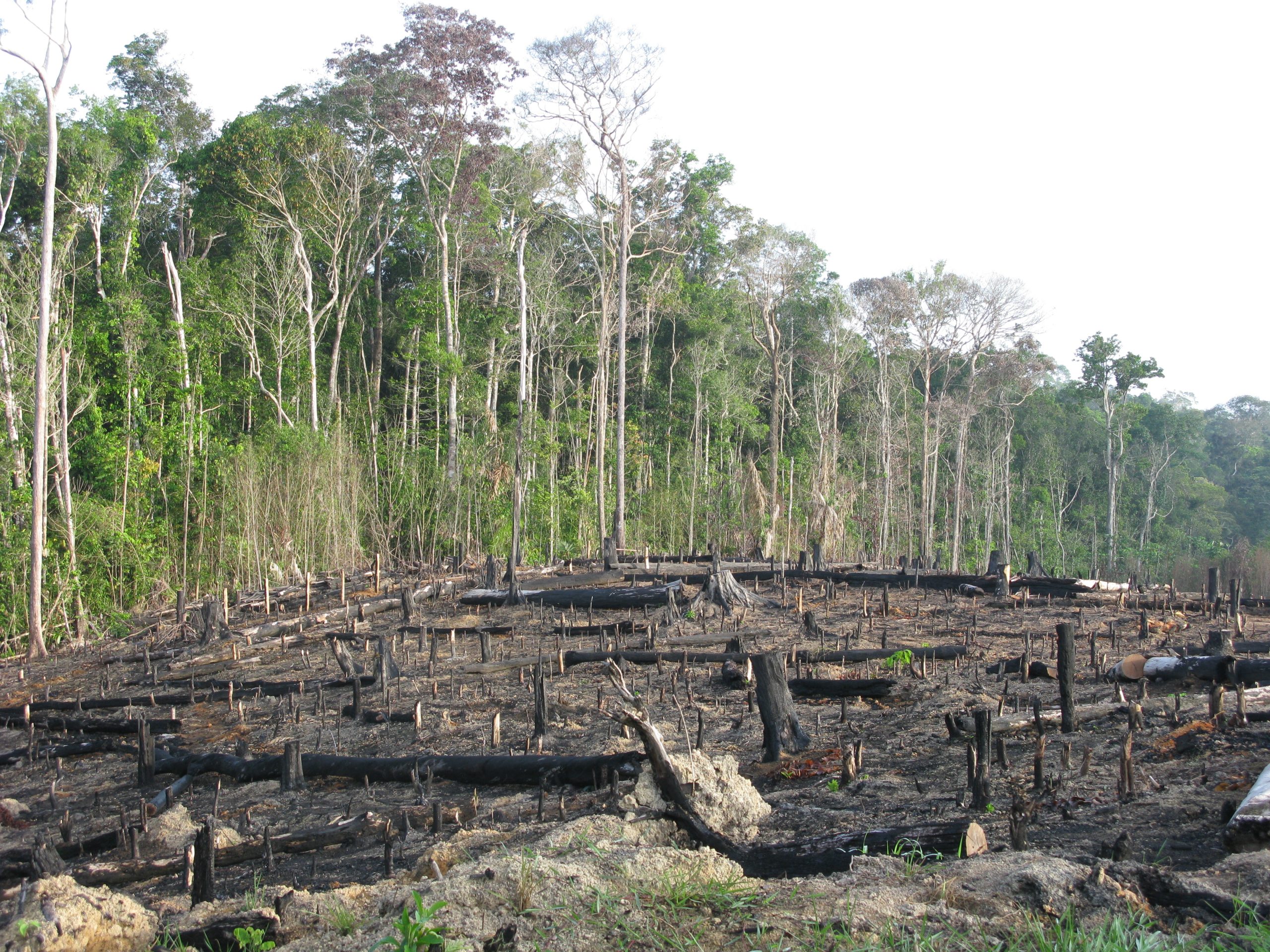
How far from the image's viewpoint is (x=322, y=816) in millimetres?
5191

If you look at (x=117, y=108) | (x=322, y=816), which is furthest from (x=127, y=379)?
(x=322, y=816)

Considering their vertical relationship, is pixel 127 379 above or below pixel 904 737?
above

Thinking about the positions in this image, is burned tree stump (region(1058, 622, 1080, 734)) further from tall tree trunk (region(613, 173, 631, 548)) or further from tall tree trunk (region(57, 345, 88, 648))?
tall tree trunk (region(613, 173, 631, 548))

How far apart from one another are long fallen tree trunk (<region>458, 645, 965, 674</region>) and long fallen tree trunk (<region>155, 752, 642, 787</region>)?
2.34m

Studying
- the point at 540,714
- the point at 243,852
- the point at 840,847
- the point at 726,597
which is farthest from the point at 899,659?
the point at 243,852

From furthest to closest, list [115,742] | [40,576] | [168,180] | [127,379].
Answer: [168,180] < [127,379] < [40,576] < [115,742]

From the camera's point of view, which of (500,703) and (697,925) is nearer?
(697,925)

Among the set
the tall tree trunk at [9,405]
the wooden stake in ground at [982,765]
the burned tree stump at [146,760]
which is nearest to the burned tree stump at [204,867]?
the burned tree stump at [146,760]

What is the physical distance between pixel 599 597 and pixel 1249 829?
8.56m

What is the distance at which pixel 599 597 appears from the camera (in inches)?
Result: 453

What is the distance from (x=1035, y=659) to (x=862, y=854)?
4772 millimetres

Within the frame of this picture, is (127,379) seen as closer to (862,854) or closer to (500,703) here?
(500,703)

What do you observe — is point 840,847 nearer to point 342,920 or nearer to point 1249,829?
point 1249,829

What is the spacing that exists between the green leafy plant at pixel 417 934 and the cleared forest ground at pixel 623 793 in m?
0.07
